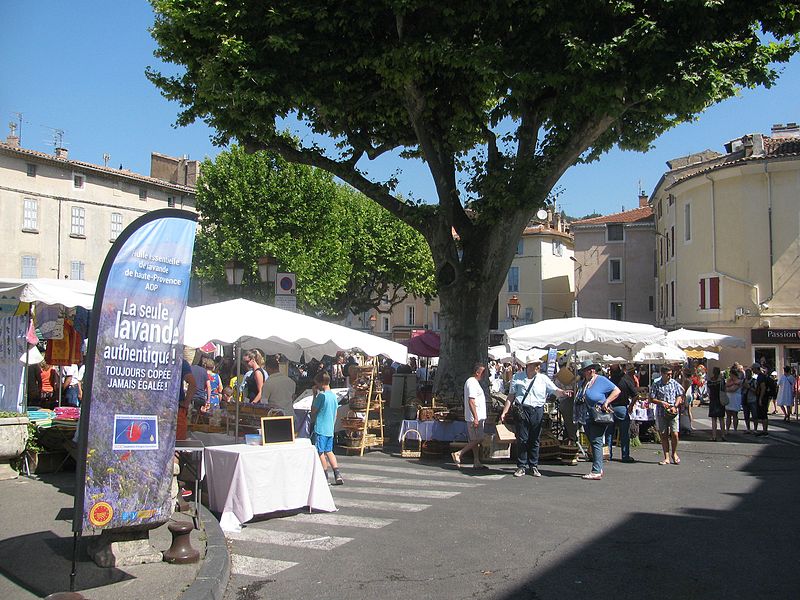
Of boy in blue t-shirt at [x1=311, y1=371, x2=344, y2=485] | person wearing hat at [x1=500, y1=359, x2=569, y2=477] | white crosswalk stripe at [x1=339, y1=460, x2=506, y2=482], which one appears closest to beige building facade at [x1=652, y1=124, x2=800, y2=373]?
person wearing hat at [x1=500, y1=359, x2=569, y2=477]

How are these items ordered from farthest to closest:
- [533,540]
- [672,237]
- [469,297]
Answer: [672,237] → [469,297] → [533,540]

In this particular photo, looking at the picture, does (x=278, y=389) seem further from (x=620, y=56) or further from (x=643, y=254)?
(x=643, y=254)

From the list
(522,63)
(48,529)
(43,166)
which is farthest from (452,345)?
(43,166)

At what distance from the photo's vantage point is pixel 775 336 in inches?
1280

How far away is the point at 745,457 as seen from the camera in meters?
14.4

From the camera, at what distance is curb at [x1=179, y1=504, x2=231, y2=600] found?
546 centimetres

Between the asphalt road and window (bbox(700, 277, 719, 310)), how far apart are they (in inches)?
971

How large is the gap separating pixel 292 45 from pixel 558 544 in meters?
9.08

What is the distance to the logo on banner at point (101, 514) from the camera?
5.43 metres

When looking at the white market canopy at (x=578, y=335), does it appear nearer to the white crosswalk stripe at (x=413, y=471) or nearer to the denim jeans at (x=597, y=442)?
the denim jeans at (x=597, y=442)

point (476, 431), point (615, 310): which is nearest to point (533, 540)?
point (476, 431)

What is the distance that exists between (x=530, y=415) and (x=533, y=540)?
4405 mm

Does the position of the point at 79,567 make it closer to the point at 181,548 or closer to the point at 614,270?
the point at 181,548

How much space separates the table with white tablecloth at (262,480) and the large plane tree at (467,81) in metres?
6.18
